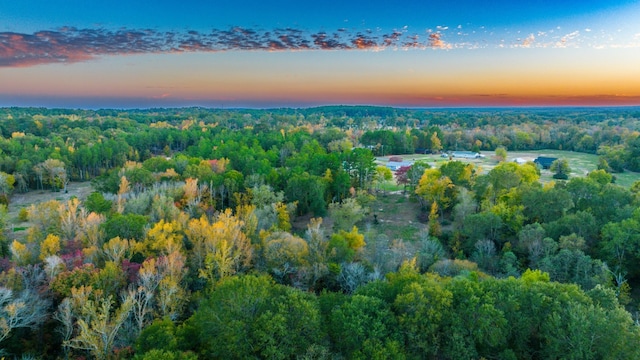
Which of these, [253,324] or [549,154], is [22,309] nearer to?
[253,324]

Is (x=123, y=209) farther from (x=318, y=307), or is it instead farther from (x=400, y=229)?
(x=400, y=229)

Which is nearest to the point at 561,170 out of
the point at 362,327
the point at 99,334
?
the point at 362,327

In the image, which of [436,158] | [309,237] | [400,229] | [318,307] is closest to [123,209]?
[309,237]

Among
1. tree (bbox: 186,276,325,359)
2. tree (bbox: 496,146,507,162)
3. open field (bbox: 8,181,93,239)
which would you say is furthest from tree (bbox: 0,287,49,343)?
tree (bbox: 496,146,507,162)

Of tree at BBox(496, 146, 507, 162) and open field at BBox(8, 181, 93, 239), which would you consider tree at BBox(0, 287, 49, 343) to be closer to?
open field at BBox(8, 181, 93, 239)

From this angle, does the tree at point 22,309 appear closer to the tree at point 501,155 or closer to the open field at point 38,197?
the open field at point 38,197
